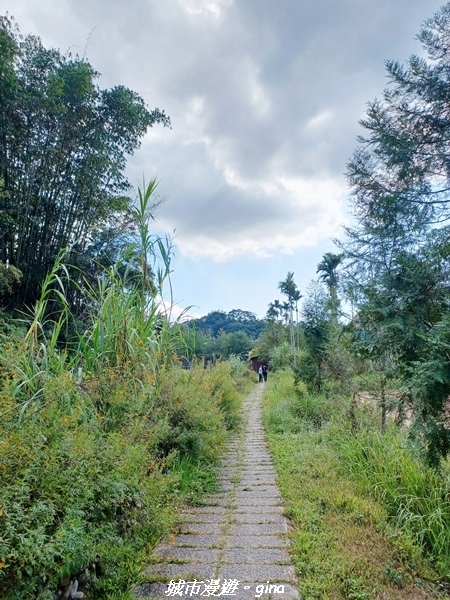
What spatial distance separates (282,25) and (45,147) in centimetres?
690

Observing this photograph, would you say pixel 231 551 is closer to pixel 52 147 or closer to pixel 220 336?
pixel 52 147

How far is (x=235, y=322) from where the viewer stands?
180ft

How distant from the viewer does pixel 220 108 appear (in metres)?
6.27

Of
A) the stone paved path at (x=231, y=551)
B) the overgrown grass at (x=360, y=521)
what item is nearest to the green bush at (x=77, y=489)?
the stone paved path at (x=231, y=551)

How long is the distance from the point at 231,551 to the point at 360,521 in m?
1.04

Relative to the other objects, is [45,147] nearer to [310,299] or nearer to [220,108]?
[220,108]

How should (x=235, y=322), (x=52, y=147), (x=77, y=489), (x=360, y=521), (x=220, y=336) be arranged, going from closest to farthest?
(x=77, y=489)
(x=360, y=521)
(x=52, y=147)
(x=220, y=336)
(x=235, y=322)

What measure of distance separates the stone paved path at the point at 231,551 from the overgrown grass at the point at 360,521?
13 cm

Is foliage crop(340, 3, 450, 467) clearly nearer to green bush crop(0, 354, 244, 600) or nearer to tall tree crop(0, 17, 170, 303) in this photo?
green bush crop(0, 354, 244, 600)

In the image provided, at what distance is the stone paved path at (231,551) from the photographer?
175 cm

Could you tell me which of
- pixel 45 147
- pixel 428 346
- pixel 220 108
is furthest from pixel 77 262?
pixel 428 346

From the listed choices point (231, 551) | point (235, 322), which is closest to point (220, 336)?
point (235, 322)

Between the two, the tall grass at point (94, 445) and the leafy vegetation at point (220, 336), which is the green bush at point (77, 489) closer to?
the tall grass at point (94, 445)

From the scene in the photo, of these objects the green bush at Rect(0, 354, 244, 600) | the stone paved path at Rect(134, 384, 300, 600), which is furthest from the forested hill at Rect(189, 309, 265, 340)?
the green bush at Rect(0, 354, 244, 600)
